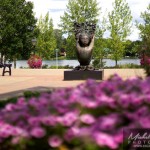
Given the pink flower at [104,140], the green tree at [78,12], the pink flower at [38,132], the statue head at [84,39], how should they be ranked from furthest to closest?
the green tree at [78,12] < the statue head at [84,39] < the pink flower at [38,132] < the pink flower at [104,140]

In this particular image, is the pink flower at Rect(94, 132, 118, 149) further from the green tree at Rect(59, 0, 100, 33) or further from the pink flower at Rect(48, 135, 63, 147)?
the green tree at Rect(59, 0, 100, 33)

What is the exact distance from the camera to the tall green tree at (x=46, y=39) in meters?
48.5

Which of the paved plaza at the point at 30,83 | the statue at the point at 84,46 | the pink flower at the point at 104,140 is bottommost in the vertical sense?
the paved plaza at the point at 30,83

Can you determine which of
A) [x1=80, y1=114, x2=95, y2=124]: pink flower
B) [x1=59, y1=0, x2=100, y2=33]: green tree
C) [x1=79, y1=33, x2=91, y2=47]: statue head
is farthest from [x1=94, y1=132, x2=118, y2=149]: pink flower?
[x1=59, y1=0, x2=100, y2=33]: green tree

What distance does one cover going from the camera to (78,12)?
130 feet

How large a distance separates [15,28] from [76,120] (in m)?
38.4

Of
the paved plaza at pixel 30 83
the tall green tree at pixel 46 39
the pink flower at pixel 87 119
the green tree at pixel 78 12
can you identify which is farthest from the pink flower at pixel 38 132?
the tall green tree at pixel 46 39

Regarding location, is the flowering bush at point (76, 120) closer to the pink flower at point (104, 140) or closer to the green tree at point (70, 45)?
the pink flower at point (104, 140)

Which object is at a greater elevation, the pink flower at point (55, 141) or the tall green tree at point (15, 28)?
the tall green tree at point (15, 28)

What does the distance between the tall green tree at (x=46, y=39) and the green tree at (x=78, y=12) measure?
9487 millimetres

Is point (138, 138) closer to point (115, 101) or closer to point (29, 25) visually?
point (115, 101)

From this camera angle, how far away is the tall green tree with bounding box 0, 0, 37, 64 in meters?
40.7

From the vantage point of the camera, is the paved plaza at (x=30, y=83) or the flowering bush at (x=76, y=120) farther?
the paved plaza at (x=30, y=83)

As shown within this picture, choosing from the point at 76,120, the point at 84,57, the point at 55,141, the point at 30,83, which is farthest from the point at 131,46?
the point at 55,141
